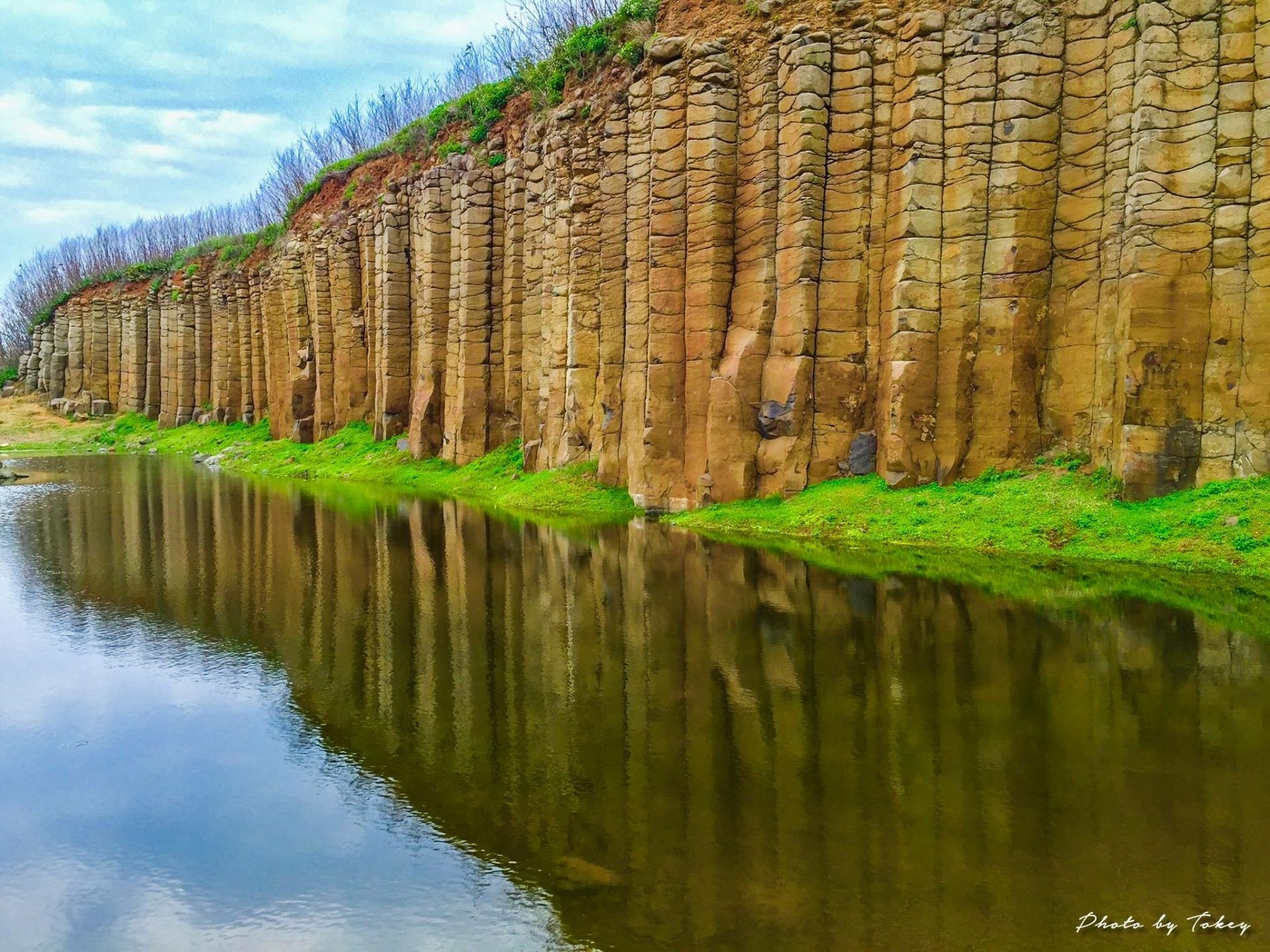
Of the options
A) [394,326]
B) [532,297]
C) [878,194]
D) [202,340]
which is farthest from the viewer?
[202,340]

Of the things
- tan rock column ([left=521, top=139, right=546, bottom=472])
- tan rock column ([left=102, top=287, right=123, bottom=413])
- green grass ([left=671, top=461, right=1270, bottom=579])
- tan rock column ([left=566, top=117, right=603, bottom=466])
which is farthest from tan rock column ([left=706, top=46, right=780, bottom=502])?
tan rock column ([left=102, top=287, right=123, bottom=413])

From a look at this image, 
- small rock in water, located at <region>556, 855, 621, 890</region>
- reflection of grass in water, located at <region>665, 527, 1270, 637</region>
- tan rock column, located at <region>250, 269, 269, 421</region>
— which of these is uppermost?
tan rock column, located at <region>250, 269, 269, 421</region>

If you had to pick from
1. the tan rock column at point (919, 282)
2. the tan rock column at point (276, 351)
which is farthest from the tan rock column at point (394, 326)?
the tan rock column at point (919, 282)

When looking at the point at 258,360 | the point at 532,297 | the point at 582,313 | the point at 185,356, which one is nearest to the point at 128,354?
the point at 185,356

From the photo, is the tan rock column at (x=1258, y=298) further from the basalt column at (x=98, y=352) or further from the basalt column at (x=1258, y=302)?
the basalt column at (x=98, y=352)

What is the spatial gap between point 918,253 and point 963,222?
3.47 ft

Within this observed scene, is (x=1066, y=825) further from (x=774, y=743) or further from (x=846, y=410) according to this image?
(x=846, y=410)

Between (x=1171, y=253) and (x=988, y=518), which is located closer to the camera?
(x=1171, y=253)

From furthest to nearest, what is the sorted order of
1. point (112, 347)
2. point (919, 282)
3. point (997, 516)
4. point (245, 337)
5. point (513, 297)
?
point (112, 347) < point (245, 337) < point (513, 297) < point (919, 282) < point (997, 516)

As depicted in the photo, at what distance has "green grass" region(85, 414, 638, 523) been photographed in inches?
941

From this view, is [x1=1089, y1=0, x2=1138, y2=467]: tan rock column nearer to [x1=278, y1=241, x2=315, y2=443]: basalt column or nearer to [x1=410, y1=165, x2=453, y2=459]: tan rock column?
[x1=410, y1=165, x2=453, y2=459]: tan rock column

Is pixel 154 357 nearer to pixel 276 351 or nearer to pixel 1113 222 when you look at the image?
pixel 276 351

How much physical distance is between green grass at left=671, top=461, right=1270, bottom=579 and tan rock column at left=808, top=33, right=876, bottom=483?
3.77ft

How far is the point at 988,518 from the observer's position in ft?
55.6
